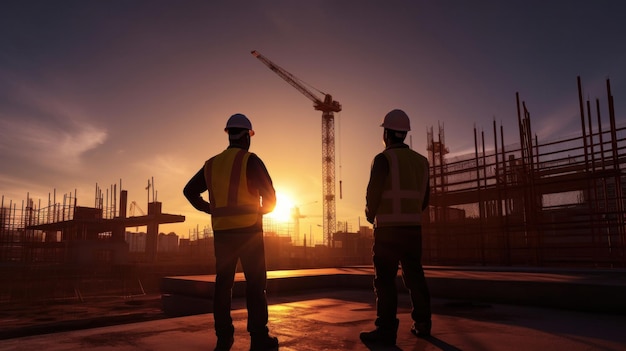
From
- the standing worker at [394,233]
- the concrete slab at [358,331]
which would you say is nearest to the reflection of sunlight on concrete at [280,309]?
the concrete slab at [358,331]

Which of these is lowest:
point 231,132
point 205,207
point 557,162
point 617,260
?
point 617,260

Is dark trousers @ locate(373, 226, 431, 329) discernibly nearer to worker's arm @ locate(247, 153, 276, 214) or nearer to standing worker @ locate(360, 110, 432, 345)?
standing worker @ locate(360, 110, 432, 345)

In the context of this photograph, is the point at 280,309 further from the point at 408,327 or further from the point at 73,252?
the point at 73,252

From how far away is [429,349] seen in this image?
115 inches

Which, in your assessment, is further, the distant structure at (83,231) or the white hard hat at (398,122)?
the distant structure at (83,231)

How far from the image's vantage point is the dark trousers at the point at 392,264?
3152 millimetres

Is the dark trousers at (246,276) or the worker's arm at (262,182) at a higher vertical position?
the worker's arm at (262,182)

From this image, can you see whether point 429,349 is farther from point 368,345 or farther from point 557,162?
point 557,162

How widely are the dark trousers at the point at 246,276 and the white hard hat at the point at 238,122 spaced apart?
2.70 feet

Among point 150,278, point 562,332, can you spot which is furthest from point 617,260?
point 150,278

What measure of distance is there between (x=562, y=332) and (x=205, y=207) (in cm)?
317

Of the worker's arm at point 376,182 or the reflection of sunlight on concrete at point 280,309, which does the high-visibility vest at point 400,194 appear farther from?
the reflection of sunlight on concrete at point 280,309

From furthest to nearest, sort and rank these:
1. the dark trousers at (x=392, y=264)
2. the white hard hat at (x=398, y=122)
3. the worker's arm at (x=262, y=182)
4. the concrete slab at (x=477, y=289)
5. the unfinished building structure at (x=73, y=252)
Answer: the unfinished building structure at (x=73, y=252) < the concrete slab at (x=477, y=289) < the white hard hat at (x=398, y=122) < the dark trousers at (x=392, y=264) < the worker's arm at (x=262, y=182)

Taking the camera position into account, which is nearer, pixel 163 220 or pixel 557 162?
pixel 557 162
